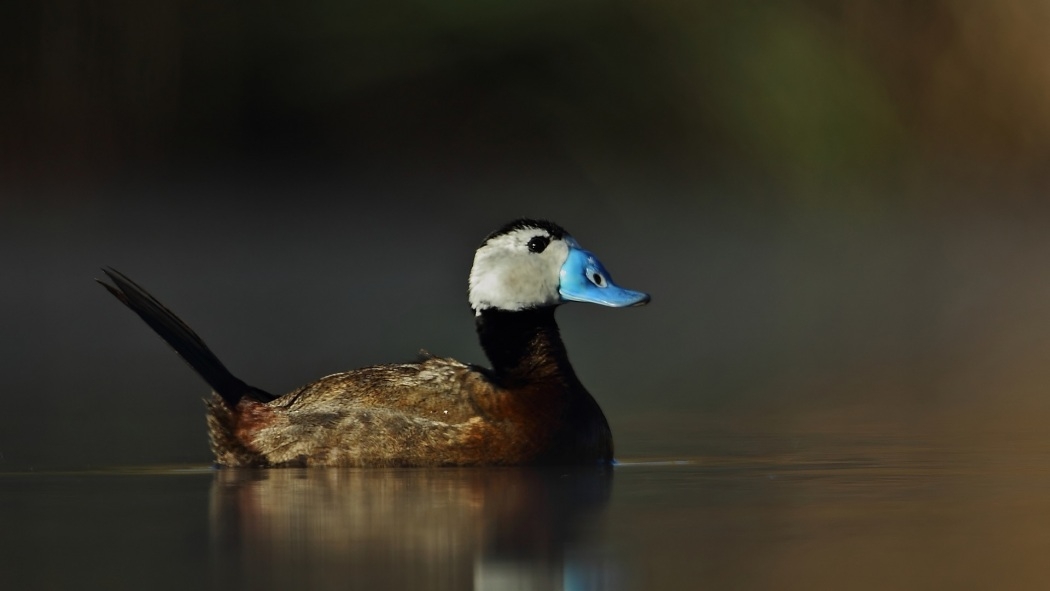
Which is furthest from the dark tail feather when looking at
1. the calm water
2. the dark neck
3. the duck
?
the dark neck

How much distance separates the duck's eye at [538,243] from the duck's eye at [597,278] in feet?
0.69

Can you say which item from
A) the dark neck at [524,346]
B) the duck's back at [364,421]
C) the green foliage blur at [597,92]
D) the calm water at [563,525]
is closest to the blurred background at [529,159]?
the green foliage blur at [597,92]

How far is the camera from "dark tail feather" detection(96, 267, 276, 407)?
A: 7.83 meters

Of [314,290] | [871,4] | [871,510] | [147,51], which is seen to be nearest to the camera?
[871,510]

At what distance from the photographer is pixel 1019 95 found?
1795cm

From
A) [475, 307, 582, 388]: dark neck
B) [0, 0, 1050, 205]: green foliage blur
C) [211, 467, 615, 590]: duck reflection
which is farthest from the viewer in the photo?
[0, 0, 1050, 205]: green foliage blur

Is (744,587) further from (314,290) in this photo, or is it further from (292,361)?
(314,290)

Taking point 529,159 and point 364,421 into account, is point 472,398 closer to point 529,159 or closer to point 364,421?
point 364,421

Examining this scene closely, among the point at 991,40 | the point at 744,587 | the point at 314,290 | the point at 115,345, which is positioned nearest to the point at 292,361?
the point at 115,345

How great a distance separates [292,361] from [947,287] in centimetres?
572

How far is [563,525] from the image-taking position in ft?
18.7

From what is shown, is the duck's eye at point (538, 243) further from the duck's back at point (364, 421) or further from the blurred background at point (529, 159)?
the blurred background at point (529, 159)

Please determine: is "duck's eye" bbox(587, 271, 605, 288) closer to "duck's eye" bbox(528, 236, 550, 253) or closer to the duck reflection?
"duck's eye" bbox(528, 236, 550, 253)

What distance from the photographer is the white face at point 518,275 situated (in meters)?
7.82
